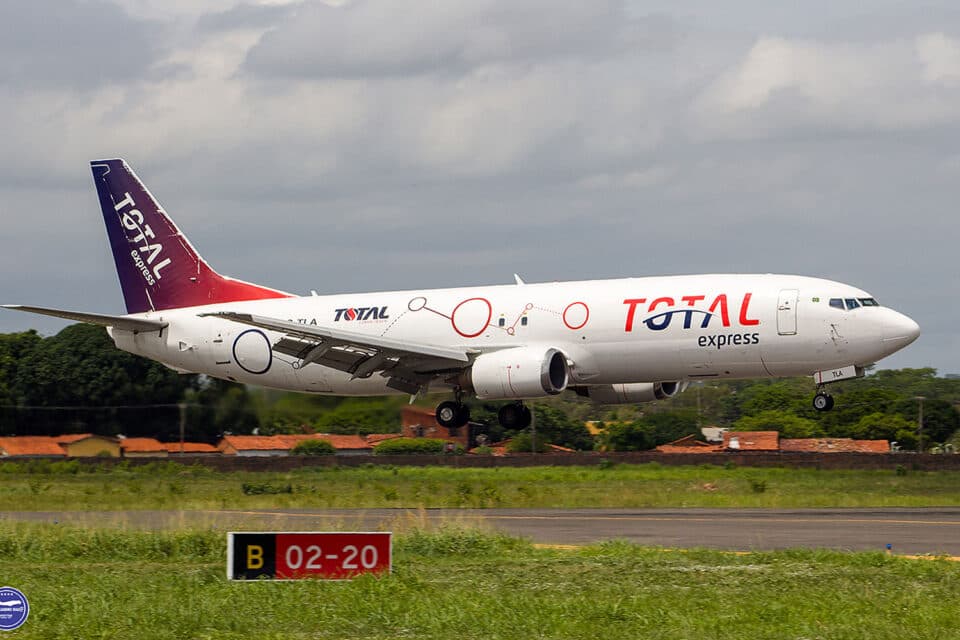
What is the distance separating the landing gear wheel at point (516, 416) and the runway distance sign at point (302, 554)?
25452mm

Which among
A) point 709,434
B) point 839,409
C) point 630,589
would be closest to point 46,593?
point 630,589

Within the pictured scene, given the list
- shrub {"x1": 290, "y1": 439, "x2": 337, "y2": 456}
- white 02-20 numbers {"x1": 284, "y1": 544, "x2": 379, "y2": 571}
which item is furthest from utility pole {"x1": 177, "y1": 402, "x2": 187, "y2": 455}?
white 02-20 numbers {"x1": 284, "y1": 544, "x2": 379, "y2": 571}

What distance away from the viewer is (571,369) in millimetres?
41375

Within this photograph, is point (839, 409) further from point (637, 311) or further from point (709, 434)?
point (637, 311)

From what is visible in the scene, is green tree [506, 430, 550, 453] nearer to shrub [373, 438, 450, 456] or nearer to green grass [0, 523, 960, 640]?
shrub [373, 438, 450, 456]

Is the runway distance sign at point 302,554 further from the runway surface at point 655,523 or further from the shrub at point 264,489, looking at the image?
the shrub at point 264,489

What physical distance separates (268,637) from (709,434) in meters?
86.9

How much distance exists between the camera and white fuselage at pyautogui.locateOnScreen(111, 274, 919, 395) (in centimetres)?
3878

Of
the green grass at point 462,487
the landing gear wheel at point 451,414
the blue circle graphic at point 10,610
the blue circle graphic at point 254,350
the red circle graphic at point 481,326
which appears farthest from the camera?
the blue circle graphic at point 254,350

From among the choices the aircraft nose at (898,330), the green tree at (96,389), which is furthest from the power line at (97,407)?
the aircraft nose at (898,330)

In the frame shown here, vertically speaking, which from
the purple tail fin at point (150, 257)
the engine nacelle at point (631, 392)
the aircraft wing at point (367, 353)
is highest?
the purple tail fin at point (150, 257)

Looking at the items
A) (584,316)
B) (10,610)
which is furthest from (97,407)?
(10,610)

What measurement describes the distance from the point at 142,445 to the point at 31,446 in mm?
8974

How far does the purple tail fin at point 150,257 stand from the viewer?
162 ft
